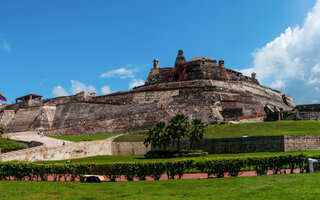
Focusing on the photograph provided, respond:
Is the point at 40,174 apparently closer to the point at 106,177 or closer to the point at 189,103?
the point at 106,177

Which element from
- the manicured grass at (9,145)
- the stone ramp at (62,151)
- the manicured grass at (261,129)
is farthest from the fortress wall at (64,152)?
the manicured grass at (261,129)

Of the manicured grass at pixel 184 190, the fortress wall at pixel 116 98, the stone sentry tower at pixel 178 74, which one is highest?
the stone sentry tower at pixel 178 74

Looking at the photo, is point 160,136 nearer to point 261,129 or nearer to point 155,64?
point 261,129

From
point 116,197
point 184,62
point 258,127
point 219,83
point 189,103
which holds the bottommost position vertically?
point 116,197

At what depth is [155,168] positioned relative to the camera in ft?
62.2

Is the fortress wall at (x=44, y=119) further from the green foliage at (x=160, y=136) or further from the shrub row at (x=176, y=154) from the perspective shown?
A: the shrub row at (x=176, y=154)

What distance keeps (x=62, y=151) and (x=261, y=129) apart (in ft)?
70.9

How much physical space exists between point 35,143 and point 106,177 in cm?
2231

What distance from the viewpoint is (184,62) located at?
75312 millimetres

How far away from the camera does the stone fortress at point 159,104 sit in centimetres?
4728

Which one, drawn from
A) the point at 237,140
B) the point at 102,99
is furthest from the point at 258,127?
the point at 102,99

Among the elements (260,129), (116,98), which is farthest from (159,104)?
(260,129)

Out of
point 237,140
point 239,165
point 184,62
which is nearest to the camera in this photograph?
point 239,165

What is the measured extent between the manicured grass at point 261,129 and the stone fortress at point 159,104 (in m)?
6.10
